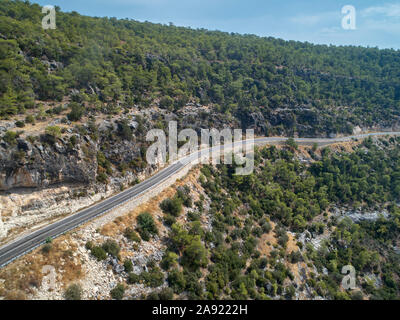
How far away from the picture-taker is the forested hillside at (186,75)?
6000 centimetres

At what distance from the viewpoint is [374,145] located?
102438mm

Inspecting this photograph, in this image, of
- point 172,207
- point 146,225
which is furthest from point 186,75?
point 146,225

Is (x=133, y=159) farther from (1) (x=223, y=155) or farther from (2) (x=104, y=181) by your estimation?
(1) (x=223, y=155)

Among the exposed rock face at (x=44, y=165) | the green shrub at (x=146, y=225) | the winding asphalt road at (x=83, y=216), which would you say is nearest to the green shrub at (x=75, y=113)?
the exposed rock face at (x=44, y=165)

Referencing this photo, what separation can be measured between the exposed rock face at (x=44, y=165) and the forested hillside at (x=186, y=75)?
12.4 meters

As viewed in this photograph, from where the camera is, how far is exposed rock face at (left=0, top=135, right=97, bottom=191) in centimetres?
3653

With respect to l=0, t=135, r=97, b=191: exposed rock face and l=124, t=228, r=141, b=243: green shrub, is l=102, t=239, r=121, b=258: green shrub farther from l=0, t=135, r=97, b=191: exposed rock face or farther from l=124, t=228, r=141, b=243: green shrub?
l=0, t=135, r=97, b=191: exposed rock face

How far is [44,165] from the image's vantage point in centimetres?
3972

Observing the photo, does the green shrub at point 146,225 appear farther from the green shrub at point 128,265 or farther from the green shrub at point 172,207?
Result: the green shrub at point 128,265

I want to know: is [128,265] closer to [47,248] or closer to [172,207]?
[47,248]

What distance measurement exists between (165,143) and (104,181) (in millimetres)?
22065

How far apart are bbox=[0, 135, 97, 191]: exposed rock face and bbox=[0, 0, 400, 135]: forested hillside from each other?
1237 cm
